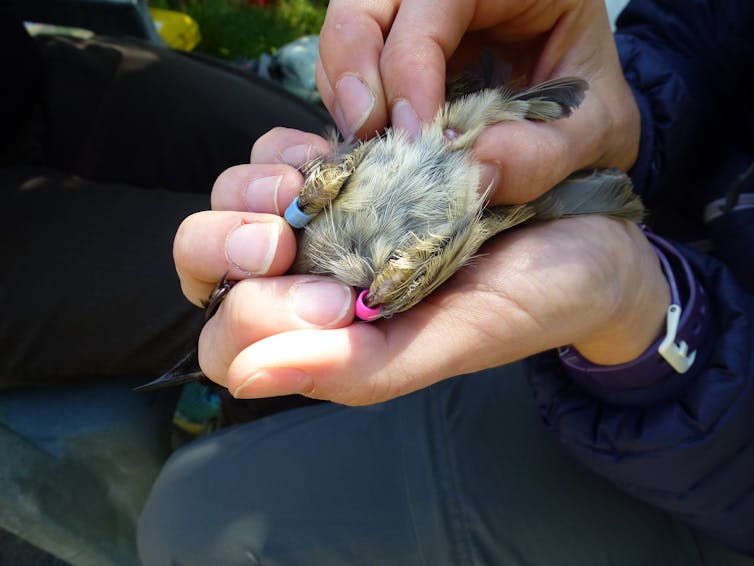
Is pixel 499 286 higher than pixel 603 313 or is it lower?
higher

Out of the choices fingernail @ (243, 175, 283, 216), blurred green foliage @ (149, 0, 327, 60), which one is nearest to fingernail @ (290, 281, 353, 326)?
fingernail @ (243, 175, 283, 216)

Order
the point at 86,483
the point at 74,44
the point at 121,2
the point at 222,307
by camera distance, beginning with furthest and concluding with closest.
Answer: the point at 121,2 < the point at 74,44 < the point at 86,483 < the point at 222,307

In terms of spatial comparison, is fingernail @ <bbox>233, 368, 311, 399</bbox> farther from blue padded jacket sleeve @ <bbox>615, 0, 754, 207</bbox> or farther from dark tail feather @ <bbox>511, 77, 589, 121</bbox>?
blue padded jacket sleeve @ <bbox>615, 0, 754, 207</bbox>

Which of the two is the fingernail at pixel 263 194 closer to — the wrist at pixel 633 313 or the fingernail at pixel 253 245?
the fingernail at pixel 253 245

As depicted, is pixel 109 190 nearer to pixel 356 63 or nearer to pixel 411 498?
pixel 356 63

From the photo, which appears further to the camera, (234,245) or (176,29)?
(176,29)

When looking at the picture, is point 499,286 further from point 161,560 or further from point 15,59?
point 15,59

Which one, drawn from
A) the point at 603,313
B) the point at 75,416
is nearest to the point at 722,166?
the point at 603,313

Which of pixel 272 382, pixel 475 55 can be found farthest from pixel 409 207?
pixel 475 55
